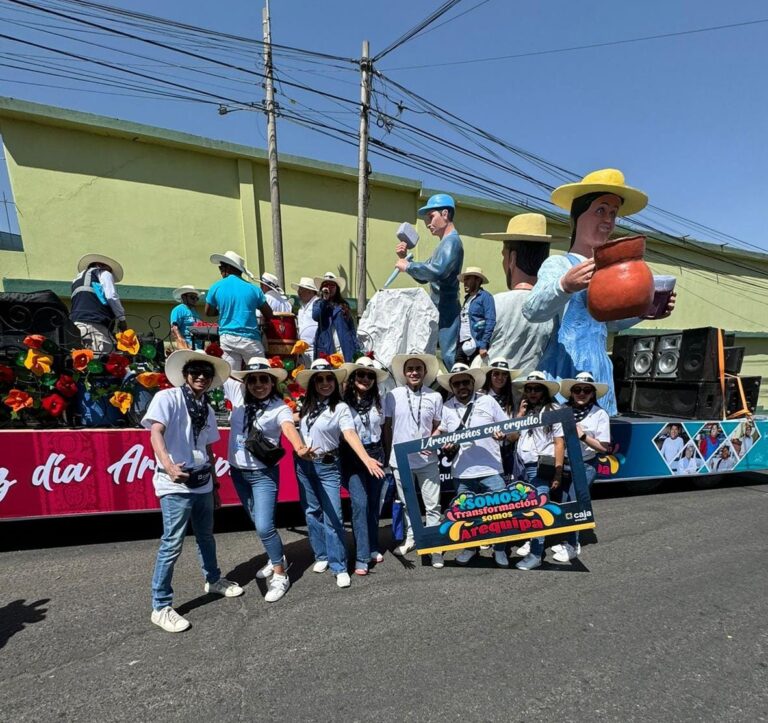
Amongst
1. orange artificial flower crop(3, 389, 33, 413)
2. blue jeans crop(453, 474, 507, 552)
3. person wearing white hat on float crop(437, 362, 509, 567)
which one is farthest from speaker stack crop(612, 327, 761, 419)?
orange artificial flower crop(3, 389, 33, 413)

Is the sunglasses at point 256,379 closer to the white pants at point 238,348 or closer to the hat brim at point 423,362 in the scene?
the hat brim at point 423,362

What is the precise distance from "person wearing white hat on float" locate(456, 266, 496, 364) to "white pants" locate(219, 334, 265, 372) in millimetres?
2191

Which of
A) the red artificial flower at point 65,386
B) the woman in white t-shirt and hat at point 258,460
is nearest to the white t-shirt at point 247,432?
the woman in white t-shirt and hat at point 258,460

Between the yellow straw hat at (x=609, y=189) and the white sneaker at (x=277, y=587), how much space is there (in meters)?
4.08

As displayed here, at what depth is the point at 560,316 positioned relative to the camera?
4.52 m

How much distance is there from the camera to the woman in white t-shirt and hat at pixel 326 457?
9.89 ft

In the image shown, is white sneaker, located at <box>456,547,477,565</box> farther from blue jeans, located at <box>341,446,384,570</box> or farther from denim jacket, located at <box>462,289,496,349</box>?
denim jacket, located at <box>462,289,496,349</box>

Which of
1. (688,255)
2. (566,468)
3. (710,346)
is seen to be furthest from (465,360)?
(688,255)

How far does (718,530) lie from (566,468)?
1.95 m

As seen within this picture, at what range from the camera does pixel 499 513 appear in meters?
3.22

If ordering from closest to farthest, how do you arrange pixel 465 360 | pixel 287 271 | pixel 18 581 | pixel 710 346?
pixel 18 581 < pixel 465 360 < pixel 710 346 < pixel 287 271

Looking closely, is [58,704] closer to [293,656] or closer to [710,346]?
[293,656]

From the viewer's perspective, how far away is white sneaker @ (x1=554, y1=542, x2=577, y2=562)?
11.3 ft

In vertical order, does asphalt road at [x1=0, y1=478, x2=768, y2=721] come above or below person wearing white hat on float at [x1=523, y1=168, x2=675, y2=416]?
below
